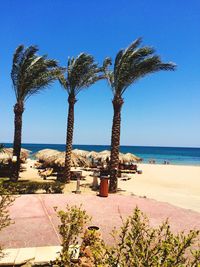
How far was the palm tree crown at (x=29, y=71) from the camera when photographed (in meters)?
17.9


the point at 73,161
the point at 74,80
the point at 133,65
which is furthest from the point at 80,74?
the point at 73,161

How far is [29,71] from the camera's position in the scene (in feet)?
58.7

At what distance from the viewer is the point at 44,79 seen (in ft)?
60.5

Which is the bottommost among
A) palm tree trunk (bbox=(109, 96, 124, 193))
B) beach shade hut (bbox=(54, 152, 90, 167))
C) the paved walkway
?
the paved walkway

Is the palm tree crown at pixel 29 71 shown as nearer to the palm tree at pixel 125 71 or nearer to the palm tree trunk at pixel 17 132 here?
the palm tree trunk at pixel 17 132

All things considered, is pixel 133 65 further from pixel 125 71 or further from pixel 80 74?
pixel 80 74

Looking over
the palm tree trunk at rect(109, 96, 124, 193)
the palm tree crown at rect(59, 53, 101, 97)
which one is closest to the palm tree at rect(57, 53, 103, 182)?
the palm tree crown at rect(59, 53, 101, 97)

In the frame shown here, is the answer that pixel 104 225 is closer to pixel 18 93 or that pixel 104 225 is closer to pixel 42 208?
pixel 42 208

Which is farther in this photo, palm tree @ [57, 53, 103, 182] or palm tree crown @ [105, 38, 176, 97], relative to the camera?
palm tree @ [57, 53, 103, 182]

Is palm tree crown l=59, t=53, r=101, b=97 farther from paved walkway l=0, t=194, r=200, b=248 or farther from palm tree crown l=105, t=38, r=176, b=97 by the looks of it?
paved walkway l=0, t=194, r=200, b=248

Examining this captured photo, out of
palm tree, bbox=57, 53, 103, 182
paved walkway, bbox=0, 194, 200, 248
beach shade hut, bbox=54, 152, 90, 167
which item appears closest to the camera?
paved walkway, bbox=0, 194, 200, 248

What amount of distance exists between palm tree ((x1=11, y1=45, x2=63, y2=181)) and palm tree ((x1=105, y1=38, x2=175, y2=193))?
14.6ft

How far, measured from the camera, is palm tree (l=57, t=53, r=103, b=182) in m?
19.2

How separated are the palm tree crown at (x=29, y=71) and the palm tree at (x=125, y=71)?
14.6 feet
